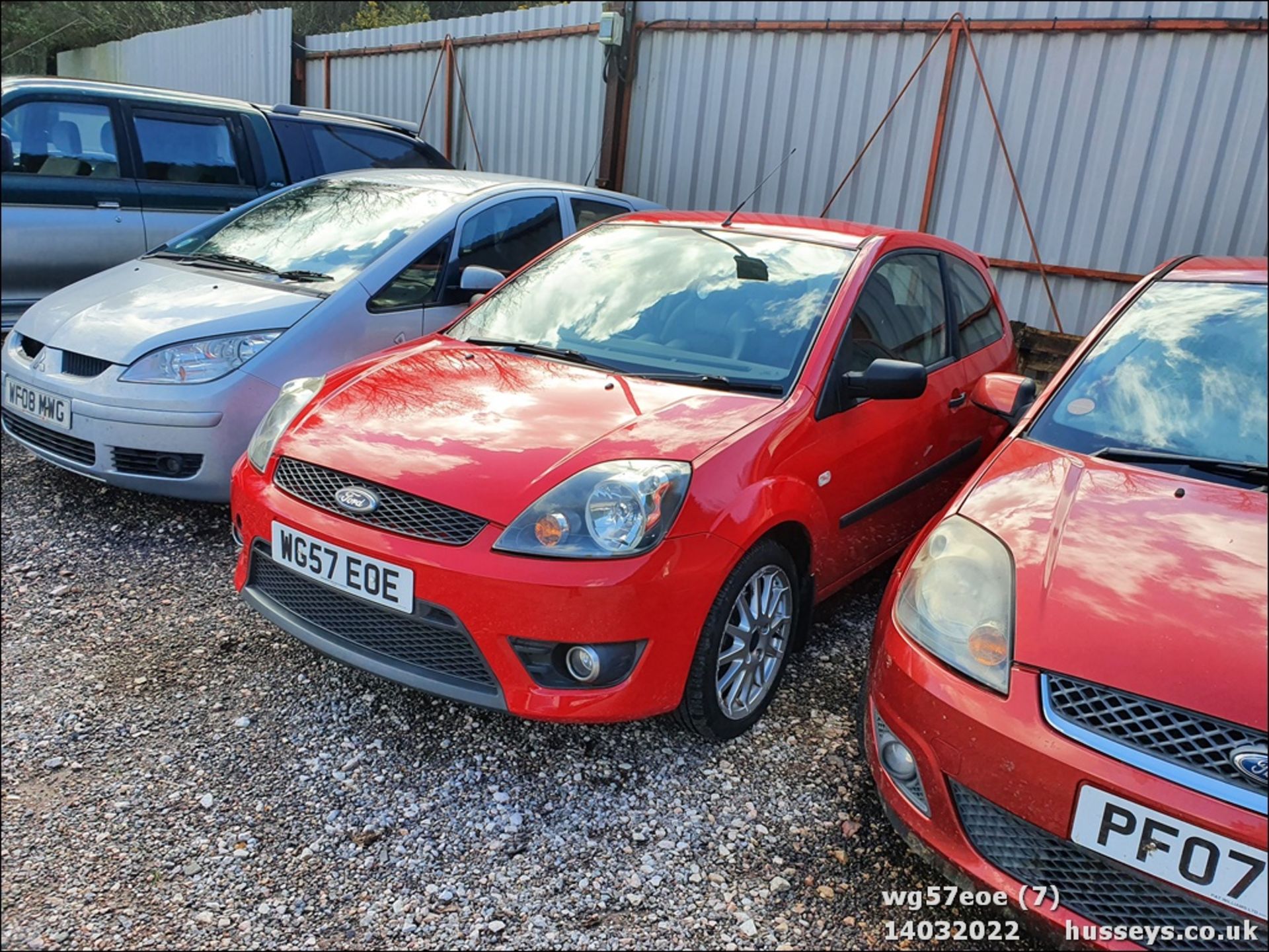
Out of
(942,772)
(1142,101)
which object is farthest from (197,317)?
(1142,101)

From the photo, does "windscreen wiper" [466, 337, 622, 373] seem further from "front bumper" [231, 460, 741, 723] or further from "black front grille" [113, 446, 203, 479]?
"black front grille" [113, 446, 203, 479]

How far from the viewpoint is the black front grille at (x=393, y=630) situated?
231 cm

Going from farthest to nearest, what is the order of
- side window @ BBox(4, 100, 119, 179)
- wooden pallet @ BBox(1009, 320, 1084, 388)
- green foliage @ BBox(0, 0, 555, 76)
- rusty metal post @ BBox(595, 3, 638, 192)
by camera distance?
green foliage @ BBox(0, 0, 555, 76) → rusty metal post @ BBox(595, 3, 638, 192) → wooden pallet @ BBox(1009, 320, 1084, 388) → side window @ BBox(4, 100, 119, 179)

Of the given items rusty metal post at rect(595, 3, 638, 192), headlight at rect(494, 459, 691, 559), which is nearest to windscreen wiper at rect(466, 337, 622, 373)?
headlight at rect(494, 459, 691, 559)

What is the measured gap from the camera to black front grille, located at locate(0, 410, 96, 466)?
12.0ft

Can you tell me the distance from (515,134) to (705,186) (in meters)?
2.45

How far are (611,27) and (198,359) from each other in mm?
5196

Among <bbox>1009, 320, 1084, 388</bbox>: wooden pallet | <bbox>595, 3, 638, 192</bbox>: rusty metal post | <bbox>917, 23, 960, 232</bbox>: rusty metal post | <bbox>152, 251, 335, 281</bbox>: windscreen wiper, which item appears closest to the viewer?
<bbox>152, 251, 335, 281</bbox>: windscreen wiper

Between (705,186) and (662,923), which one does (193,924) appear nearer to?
(662,923)

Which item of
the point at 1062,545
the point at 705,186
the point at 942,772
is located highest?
the point at 705,186

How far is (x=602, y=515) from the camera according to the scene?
2299 millimetres

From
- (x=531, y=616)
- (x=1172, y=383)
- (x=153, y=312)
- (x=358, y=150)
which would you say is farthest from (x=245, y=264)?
(x=1172, y=383)

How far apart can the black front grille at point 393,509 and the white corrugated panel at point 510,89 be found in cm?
630

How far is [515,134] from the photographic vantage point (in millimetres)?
Result: 8875
